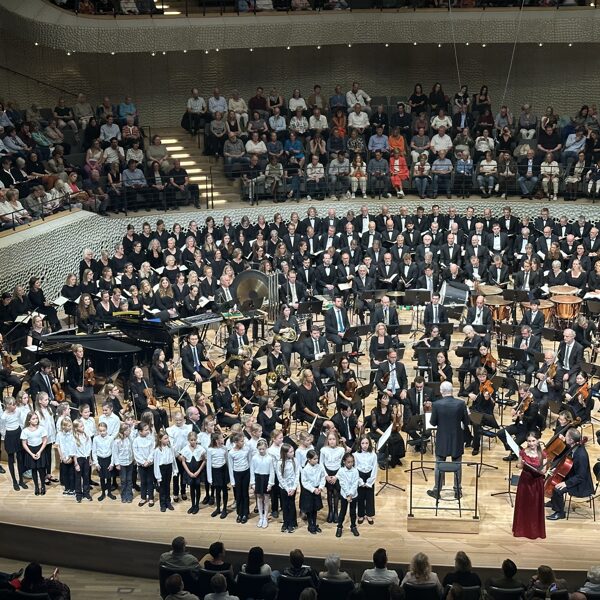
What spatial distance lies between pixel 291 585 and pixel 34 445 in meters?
4.83

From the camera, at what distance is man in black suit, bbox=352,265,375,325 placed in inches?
798

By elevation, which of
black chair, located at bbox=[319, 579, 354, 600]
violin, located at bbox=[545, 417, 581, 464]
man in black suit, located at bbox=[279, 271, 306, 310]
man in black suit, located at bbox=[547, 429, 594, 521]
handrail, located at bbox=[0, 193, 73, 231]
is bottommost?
black chair, located at bbox=[319, 579, 354, 600]

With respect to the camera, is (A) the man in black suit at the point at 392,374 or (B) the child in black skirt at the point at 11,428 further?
(A) the man in black suit at the point at 392,374

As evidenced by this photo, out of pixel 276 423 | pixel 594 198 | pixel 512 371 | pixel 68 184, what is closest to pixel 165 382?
pixel 276 423

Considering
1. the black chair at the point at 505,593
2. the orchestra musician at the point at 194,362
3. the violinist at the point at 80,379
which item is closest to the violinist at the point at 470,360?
the orchestra musician at the point at 194,362

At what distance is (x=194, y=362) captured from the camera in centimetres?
1772

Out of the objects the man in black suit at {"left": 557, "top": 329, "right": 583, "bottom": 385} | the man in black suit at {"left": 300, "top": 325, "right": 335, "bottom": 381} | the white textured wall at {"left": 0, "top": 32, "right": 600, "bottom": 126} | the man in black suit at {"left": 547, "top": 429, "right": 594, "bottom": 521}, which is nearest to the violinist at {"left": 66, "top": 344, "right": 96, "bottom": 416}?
the man in black suit at {"left": 300, "top": 325, "right": 335, "bottom": 381}

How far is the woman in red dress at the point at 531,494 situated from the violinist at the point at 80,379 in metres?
6.39

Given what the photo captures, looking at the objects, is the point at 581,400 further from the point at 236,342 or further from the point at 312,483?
the point at 236,342

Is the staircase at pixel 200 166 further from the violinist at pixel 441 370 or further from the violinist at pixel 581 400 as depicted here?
the violinist at pixel 581 400

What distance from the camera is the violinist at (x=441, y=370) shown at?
17103 mm

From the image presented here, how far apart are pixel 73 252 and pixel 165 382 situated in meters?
5.99

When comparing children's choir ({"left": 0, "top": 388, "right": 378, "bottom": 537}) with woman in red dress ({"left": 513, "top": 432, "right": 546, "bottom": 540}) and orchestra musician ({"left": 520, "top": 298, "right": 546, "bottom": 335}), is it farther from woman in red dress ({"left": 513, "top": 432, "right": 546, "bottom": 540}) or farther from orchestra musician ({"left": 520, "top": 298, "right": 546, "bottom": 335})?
orchestra musician ({"left": 520, "top": 298, "right": 546, "bottom": 335})

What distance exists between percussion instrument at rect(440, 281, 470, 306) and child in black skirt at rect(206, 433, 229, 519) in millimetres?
6545
